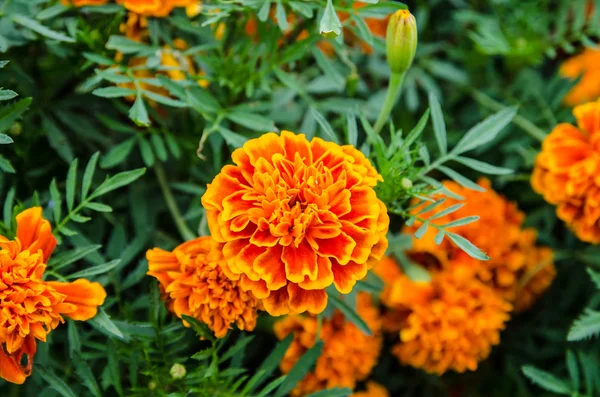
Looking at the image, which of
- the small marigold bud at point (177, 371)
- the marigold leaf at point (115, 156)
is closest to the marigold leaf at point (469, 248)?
the small marigold bud at point (177, 371)

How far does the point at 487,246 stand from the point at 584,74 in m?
0.39

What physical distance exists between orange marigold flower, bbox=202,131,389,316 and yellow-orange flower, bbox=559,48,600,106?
1.97ft

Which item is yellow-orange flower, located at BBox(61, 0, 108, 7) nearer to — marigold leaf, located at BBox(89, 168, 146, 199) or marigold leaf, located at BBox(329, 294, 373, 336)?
marigold leaf, located at BBox(89, 168, 146, 199)

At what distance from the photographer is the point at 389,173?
0.74 metres

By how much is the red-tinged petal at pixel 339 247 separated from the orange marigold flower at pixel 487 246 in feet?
1.10

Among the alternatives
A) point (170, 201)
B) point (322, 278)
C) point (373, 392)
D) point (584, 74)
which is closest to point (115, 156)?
point (170, 201)

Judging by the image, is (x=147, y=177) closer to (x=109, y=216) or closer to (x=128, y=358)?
(x=109, y=216)

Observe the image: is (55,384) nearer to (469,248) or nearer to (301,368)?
(301,368)

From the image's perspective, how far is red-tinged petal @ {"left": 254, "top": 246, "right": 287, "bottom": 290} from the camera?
63 cm

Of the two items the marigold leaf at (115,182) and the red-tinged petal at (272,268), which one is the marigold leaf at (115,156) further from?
the red-tinged petal at (272,268)

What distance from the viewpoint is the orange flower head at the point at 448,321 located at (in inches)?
36.3

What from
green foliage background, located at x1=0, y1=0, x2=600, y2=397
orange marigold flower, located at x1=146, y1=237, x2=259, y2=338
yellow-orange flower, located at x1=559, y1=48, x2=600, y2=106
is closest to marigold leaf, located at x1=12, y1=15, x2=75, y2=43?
green foliage background, located at x1=0, y1=0, x2=600, y2=397

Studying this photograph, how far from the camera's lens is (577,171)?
84 centimetres

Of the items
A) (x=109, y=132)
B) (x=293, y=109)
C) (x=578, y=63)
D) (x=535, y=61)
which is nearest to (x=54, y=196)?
(x=109, y=132)
